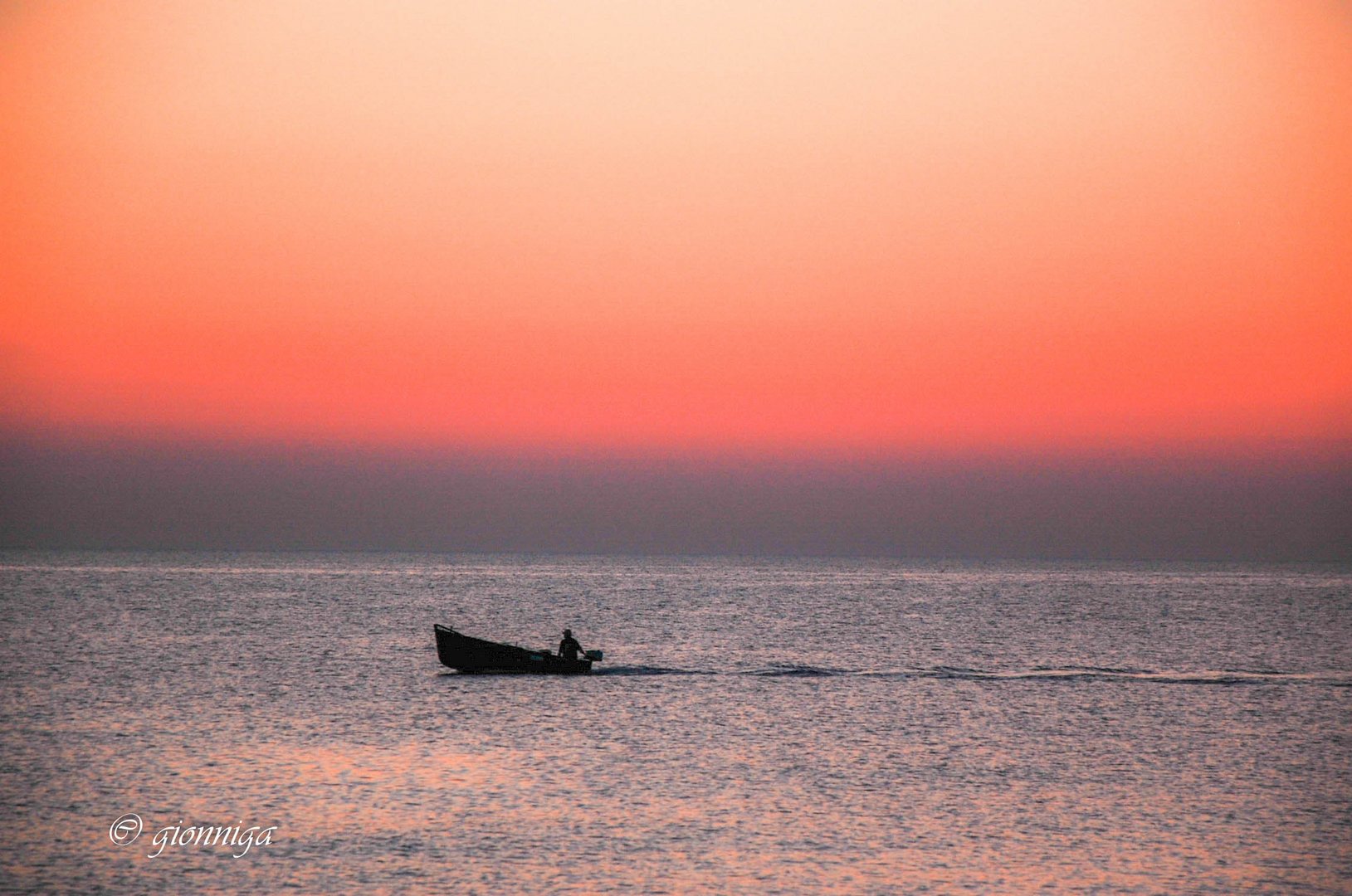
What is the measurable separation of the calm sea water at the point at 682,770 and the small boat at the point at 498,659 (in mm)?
860

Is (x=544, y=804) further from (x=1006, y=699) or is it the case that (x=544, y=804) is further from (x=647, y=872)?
(x=1006, y=699)

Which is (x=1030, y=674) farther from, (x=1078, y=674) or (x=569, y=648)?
(x=569, y=648)

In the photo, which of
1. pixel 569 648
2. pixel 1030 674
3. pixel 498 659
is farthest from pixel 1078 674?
pixel 498 659

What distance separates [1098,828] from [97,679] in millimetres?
45630

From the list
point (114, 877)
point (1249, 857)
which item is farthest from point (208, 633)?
point (1249, 857)

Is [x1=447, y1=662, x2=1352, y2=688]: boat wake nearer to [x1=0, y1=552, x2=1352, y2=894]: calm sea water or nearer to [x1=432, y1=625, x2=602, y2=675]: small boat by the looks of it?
[x1=0, y1=552, x2=1352, y2=894]: calm sea water

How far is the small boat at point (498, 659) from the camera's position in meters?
56.5

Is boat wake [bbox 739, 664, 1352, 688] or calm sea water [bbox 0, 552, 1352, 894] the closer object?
calm sea water [bbox 0, 552, 1352, 894]

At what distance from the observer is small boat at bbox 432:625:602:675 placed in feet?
185

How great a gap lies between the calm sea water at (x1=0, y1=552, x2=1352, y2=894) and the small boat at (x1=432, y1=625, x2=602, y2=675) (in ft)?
2.82

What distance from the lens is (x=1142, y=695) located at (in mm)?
55562

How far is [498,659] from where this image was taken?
5700 centimetres

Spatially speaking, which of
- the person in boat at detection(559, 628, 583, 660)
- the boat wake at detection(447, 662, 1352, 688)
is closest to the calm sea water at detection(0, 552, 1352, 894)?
the boat wake at detection(447, 662, 1352, 688)

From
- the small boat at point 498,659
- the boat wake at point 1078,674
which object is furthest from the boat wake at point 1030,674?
the small boat at point 498,659
